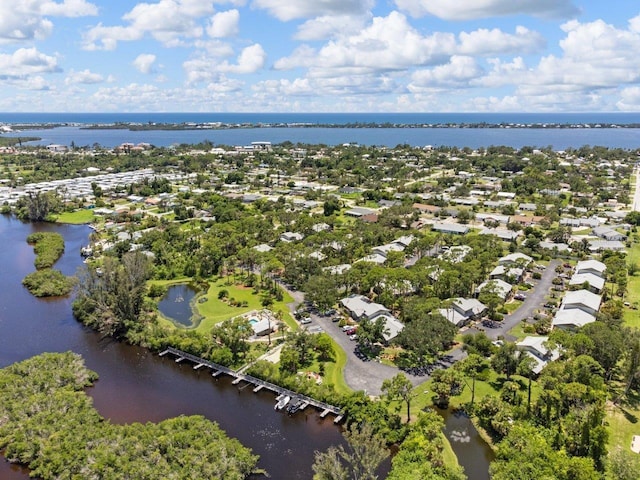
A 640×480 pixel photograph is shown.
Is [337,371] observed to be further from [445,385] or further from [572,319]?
[572,319]

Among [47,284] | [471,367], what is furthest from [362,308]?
[47,284]

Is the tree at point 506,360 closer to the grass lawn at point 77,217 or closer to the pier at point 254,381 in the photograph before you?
the pier at point 254,381

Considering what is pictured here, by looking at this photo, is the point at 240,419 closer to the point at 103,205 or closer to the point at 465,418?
the point at 465,418

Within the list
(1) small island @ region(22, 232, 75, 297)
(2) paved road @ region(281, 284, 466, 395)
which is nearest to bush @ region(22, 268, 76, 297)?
(1) small island @ region(22, 232, 75, 297)

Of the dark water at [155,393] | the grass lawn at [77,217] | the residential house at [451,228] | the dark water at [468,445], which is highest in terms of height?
the residential house at [451,228]

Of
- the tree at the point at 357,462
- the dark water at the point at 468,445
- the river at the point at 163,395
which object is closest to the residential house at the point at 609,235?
the dark water at the point at 468,445

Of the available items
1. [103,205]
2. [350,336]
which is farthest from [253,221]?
[103,205]

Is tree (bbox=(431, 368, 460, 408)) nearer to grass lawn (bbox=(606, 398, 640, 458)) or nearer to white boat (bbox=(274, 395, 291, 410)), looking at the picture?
grass lawn (bbox=(606, 398, 640, 458))
